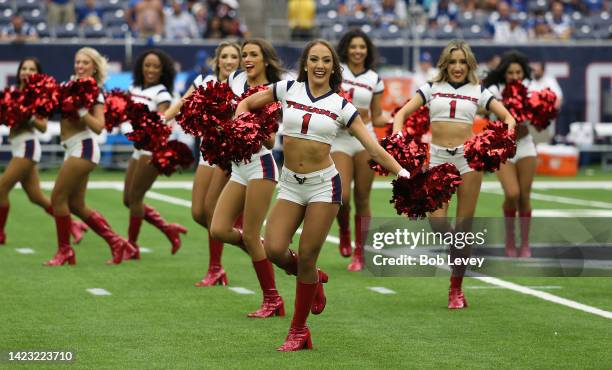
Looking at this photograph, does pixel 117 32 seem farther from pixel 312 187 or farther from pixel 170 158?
pixel 312 187

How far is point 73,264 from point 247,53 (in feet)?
11.0

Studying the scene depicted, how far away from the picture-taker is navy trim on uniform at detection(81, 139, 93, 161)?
1062 centimetres

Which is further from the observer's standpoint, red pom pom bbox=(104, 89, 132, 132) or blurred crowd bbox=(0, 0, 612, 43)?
blurred crowd bbox=(0, 0, 612, 43)

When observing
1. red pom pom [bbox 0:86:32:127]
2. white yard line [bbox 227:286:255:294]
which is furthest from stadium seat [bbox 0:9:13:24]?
white yard line [bbox 227:286:255:294]

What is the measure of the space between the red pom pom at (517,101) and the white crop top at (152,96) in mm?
2904

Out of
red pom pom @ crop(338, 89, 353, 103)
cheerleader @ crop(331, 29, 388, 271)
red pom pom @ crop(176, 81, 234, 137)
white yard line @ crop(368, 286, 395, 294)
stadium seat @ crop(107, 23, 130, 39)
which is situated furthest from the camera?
stadium seat @ crop(107, 23, 130, 39)

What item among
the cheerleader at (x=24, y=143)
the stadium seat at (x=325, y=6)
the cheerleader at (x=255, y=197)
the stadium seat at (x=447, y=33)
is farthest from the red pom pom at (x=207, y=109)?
the stadium seat at (x=325, y=6)

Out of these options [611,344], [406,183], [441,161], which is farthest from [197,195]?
[611,344]

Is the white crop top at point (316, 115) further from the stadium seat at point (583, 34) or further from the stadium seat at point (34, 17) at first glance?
the stadium seat at point (583, 34)

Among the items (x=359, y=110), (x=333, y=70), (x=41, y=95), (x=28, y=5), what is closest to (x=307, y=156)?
(x=333, y=70)

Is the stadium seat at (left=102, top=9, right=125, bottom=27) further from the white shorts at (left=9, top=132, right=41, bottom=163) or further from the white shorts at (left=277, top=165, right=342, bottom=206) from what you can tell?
the white shorts at (left=277, top=165, right=342, bottom=206)

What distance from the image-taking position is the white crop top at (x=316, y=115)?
727 centimetres

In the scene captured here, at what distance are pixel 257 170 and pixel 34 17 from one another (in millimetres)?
16324

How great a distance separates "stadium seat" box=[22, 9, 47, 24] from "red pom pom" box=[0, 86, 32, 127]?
12579mm
